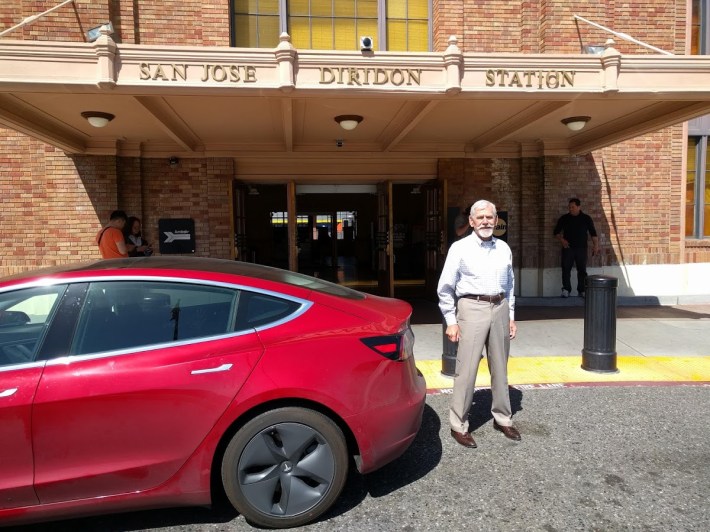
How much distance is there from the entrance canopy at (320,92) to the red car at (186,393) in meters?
3.63

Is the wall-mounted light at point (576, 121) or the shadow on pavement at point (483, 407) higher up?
the wall-mounted light at point (576, 121)

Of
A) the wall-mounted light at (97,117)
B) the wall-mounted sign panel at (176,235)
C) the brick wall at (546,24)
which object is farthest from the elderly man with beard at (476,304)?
the brick wall at (546,24)

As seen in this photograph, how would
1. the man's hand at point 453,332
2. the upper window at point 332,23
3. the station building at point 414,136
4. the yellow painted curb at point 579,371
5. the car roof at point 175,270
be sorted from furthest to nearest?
the upper window at point 332,23 < the station building at point 414,136 < the yellow painted curb at point 579,371 < the man's hand at point 453,332 < the car roof at point 175,270

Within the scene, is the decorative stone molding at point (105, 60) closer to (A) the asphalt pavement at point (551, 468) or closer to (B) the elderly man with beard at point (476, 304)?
(B) the elderly man with beard at point (476, 304)

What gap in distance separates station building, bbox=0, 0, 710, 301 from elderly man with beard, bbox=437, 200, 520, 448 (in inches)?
122

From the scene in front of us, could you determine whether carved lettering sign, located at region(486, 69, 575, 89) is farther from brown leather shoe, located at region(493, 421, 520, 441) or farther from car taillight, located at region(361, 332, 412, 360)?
car taillight, located at region(361, 332, 412, 360)

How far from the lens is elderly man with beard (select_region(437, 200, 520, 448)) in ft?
12.2

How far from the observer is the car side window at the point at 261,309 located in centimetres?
282

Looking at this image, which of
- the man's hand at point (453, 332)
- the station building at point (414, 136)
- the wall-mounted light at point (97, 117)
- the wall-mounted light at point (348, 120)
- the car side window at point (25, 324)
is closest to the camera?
the car side window at point (25, 324)

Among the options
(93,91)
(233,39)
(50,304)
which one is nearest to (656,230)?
(233,39)

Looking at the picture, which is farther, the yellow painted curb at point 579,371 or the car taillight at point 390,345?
the yellow painted curb at point 579,371

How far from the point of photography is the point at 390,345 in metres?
2.97

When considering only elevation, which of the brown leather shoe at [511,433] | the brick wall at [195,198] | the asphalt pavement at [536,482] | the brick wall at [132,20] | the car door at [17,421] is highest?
the brick wall at [132,20]

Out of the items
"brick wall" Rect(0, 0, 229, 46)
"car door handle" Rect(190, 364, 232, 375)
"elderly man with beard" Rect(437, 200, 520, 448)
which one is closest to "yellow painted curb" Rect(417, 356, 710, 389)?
"elderly man with beard" Rect(437, 200, 520, 448)
